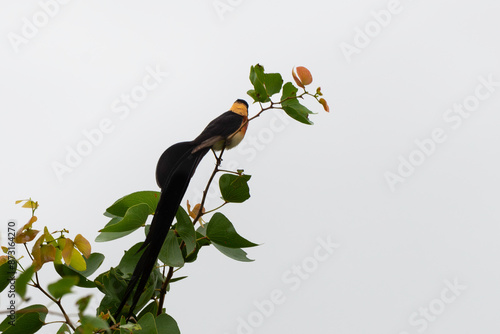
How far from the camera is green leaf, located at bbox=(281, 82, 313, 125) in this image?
0.80m

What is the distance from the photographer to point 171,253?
0.78m

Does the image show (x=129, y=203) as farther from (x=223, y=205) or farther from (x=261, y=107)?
(x=261, y=107)

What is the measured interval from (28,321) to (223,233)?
0.32 metres

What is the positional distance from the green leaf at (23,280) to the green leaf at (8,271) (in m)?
0.40

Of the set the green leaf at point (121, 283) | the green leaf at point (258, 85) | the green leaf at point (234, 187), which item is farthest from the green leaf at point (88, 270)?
the green leaf at point (258, 85)

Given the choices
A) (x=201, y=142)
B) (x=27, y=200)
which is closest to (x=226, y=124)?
(x=201, y=142)

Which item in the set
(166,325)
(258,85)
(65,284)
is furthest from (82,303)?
(258,85)

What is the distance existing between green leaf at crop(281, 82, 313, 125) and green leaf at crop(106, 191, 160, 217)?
0.25 metres

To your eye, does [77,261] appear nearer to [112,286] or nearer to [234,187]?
[112,286]

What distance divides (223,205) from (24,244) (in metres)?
0.31

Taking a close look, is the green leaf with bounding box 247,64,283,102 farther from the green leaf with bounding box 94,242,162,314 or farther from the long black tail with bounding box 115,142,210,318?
the green leaf with bounding box 94,242,162,314

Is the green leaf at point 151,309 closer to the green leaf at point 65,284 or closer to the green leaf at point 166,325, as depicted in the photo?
the green leaf at point 166,325

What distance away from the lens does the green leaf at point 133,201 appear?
842 mm

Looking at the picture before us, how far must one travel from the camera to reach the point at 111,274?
834 mm
